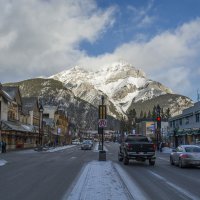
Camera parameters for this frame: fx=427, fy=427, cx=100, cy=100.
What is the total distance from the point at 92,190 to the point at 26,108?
7421cm

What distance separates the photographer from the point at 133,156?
2883cm

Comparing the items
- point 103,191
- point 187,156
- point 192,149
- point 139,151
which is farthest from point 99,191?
point 139,151

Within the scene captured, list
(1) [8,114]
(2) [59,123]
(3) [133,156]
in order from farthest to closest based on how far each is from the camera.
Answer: (2) [59,123] → (1) [8,114] → (3) [133,156]

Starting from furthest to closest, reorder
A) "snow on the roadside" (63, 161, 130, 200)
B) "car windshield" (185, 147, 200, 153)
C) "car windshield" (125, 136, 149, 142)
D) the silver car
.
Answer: "car windshield" (125, 136, 149, 142)
"car windshield" (185, 147, 200, 153)
the silver car
"snow on the roadside" (63, 161, 130, 200)

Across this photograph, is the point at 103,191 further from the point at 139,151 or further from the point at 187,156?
the point at 139,151

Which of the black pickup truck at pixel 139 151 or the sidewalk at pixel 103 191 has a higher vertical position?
the black pickup truck at pixel 139 151

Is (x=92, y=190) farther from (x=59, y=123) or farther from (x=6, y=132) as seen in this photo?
(x=59, y=123)

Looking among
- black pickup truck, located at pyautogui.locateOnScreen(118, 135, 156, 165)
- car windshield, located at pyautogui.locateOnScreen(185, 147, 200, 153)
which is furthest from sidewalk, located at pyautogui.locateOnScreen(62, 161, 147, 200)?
black pickup truck, located at pyautogui.locateOnScreen(118, 135, 156, 165)

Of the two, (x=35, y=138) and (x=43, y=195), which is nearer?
(x=43, y=195)

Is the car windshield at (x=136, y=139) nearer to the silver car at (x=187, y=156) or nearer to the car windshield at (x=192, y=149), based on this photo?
the silver car at (x=187, y=156)

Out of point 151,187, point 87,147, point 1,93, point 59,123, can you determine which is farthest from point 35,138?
point 151,187

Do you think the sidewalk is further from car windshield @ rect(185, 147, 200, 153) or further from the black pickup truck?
the black pickup truck

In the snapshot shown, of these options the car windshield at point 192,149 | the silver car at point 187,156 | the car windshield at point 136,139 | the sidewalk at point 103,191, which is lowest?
the sidewalk at point 103,191

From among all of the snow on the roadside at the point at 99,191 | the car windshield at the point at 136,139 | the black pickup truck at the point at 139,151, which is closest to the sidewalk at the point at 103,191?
the snow on the roadside at the point at 99,191
